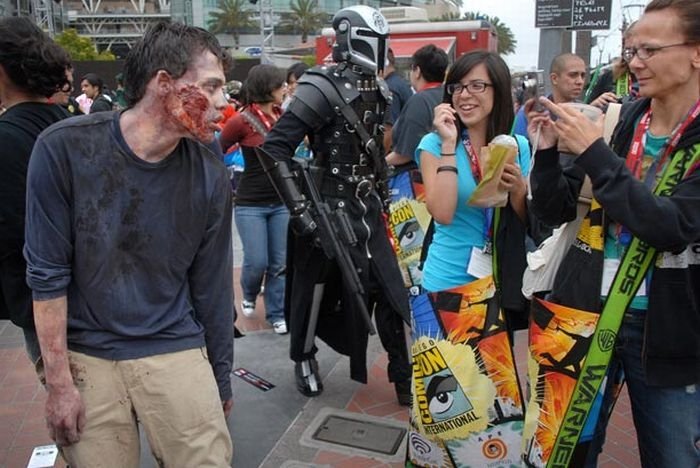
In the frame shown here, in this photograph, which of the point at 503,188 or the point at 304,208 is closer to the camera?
the point at 503,188

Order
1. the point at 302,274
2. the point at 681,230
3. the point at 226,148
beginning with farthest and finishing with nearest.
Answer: the point at 226,148 → the point at 302,274 → the point at 681,230

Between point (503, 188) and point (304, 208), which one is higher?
point (503, 188)

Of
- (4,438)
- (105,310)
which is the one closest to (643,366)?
(105,310)

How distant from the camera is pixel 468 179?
8.89 ft

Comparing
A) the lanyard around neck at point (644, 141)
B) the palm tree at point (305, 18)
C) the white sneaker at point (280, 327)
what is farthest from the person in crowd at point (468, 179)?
the palm tree at point (305, 18)

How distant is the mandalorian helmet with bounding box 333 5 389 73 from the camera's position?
3.51 meters

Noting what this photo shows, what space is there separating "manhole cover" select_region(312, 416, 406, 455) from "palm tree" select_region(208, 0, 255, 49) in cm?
7184

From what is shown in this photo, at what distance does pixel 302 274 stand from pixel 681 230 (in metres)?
2.30

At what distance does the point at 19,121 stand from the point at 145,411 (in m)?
1.17

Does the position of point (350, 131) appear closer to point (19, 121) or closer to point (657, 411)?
point (19, 121)

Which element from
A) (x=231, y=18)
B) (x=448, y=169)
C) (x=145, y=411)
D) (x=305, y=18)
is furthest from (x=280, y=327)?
(x=231, y=18)

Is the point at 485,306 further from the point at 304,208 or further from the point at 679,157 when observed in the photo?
the point at 304,208

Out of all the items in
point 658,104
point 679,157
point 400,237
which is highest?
point 658,104

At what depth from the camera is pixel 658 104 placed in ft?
6.47
